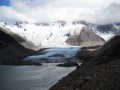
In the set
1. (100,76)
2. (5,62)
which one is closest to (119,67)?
(100,76)

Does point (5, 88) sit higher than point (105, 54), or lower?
lower

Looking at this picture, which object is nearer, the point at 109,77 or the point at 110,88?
the point at 110,88

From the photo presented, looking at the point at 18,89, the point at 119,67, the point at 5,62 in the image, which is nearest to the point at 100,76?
the point at 119,67

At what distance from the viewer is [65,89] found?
29.2 m

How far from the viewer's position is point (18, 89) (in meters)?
65.3

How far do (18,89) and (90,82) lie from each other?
41390 millimetres

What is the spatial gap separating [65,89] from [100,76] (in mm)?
3609

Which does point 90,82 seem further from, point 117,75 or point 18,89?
point 18,89

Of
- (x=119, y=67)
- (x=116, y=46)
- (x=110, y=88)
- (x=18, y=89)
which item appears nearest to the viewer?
(x=110, y=88)

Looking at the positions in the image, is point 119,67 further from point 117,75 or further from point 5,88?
point 5,88

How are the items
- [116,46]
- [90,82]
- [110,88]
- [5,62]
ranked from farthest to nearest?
[5,62]
[116,46]
[90,82]
[110,88]

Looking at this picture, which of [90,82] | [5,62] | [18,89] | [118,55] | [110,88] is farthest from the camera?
[5,62]

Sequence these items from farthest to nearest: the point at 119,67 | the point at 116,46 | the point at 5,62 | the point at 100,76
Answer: the point at 5,62 → the point at 116,46 → the point at 119,67 → the point at 100,76

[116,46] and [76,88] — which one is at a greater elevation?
[116,46]
